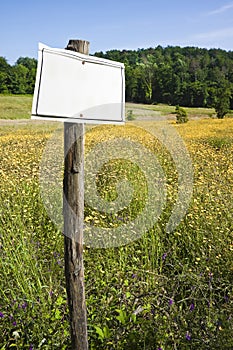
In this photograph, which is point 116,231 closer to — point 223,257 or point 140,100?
Result: point 223,257

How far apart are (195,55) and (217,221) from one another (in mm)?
71647

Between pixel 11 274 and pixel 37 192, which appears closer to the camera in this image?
pixel 11 274

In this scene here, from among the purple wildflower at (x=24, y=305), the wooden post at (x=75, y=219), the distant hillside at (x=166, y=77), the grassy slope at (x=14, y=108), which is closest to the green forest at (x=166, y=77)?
the distant hillside at (x=166, y=77)

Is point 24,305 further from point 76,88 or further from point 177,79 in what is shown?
point 177,79

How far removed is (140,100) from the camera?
194 ft

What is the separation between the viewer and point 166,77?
185 ft

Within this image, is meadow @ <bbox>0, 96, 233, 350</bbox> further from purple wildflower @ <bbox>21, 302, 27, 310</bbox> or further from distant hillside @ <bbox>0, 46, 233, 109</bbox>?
distant hillside @ <bbox>0, 46, 233, 109</bbox>

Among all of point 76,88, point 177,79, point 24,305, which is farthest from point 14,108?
point 76,88

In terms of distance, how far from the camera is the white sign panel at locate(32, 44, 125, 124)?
1522mm

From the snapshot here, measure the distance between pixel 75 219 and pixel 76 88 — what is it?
0.64 m

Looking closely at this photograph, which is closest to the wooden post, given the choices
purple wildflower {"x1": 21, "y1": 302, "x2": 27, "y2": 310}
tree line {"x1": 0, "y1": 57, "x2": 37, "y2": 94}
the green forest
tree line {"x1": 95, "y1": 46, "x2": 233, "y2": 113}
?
purple wildflower {"x1": 21, "y1": 302, "x2": 27, "y2": 310}

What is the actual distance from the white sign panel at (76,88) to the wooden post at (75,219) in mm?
176

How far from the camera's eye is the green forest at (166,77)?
160 feet

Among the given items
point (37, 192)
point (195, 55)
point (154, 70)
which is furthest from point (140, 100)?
point (37, 192)
